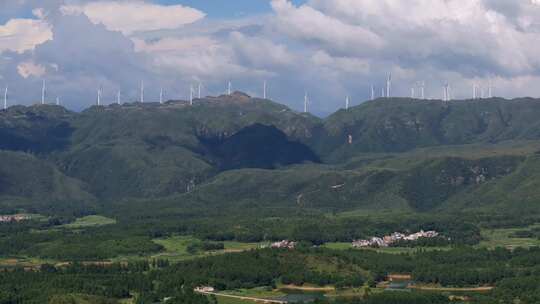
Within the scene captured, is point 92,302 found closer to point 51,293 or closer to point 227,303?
point 51,293

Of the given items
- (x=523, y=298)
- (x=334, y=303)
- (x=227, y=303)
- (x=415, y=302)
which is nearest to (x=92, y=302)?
(x=227, y=303)

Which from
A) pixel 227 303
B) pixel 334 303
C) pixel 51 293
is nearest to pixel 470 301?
pixel 334 303

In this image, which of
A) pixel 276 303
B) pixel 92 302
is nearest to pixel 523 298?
pixel 276 303

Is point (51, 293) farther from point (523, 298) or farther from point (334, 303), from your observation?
point (523, 298)

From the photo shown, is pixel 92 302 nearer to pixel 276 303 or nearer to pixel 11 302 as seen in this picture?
pixel 11 302

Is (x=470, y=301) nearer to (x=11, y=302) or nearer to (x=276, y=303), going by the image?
(x=276, y=303)

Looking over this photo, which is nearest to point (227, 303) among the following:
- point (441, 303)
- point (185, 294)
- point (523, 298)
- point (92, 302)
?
point (185, 294)
